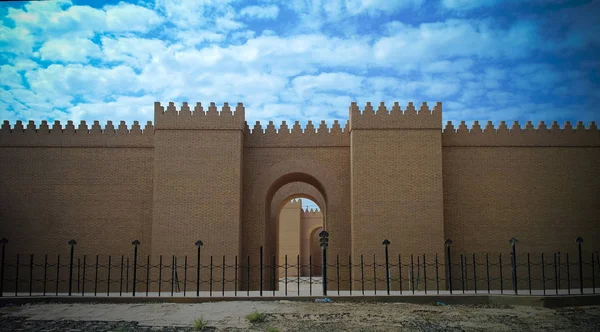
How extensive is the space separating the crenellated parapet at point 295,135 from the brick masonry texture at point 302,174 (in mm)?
37

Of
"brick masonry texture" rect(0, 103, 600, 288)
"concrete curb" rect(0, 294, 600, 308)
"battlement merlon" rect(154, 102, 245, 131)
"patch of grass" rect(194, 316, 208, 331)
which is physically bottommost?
"patch of grass" rect(194, 316, 208, 331)

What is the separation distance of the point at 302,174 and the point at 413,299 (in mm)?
7508

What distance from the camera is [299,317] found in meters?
12.5

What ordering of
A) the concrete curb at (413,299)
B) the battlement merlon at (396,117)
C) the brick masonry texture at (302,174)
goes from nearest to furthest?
1. the concrete curb at (413,299)
2. the brick masonry texture at (302,174)
3. the battlement merlon at (396,117)

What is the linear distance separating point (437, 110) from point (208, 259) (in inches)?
369

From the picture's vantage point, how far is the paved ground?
1166 centimetres

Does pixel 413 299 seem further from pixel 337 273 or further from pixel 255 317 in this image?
pixel 255 317

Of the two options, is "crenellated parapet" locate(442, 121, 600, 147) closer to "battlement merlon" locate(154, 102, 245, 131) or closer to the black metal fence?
the black metal fence

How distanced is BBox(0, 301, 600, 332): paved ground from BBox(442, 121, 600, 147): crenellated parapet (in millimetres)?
7758

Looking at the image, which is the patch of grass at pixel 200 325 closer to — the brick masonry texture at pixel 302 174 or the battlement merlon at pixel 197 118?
the brick masonry texture at pixel 302 174

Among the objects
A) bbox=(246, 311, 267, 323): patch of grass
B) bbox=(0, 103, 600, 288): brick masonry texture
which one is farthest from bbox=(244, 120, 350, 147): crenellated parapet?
bbox=(246, 311, 267, 323): patch of grass

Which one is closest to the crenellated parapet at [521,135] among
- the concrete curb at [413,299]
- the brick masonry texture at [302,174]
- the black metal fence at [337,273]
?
the brick masonry texture at [302,174]

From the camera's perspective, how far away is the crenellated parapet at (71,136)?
2041 cm

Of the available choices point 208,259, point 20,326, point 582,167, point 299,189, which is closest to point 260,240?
point 208,259
